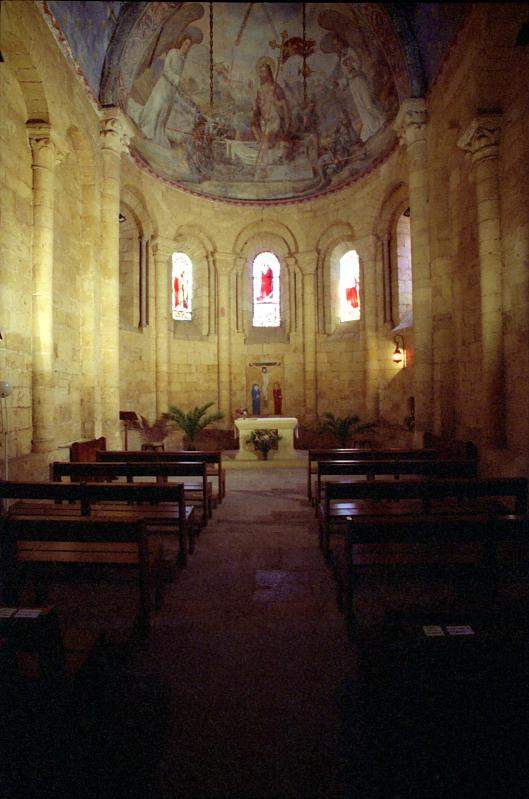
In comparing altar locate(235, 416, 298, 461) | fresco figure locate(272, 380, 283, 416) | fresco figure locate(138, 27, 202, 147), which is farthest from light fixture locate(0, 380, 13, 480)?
fresco figure locate(138, 27, 202, 147)

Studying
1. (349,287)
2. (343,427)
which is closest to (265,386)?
(343,427)

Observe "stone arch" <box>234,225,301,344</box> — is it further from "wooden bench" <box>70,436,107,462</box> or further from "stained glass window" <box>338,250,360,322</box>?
"wooden bench" <box>70,436,107,462</box>

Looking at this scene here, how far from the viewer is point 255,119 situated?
14.9 meters

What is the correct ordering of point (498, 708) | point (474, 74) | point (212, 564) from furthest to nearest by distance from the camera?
point (474, 74) < point (212, 564) < point (498, 708)

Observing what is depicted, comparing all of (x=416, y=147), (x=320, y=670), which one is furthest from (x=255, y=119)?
(x=320, y=670)

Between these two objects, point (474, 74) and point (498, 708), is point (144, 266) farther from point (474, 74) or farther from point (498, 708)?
point (498, 708)

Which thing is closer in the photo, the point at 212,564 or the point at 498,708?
Result: the point at 498,708

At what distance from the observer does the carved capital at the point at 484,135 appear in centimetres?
711

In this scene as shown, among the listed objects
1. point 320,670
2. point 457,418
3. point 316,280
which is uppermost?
point 316,280

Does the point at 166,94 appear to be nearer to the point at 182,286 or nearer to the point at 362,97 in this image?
the point at 182,286

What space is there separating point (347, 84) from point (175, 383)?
424 inches

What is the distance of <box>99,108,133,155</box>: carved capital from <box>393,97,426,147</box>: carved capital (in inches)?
262

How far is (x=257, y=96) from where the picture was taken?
47.6 ft

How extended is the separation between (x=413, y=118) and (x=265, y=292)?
24.5ft
